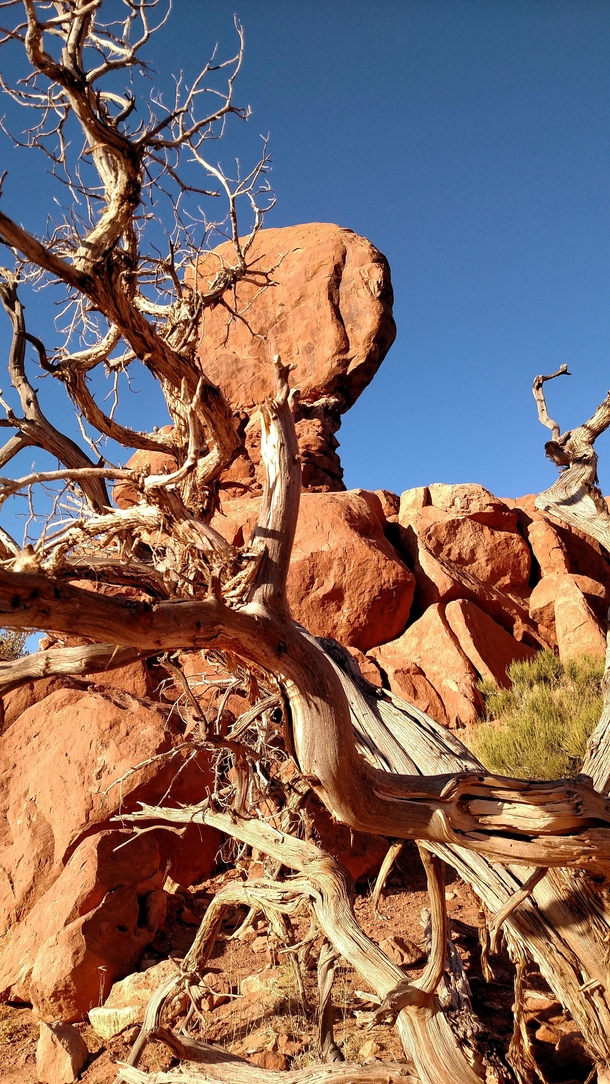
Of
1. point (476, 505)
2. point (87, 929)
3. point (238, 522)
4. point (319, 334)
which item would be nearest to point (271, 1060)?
point (87, 929)


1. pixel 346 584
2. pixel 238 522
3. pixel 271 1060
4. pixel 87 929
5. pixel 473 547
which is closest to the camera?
pixel 271 1060

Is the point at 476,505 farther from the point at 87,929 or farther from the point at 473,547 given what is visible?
the point at 87,929

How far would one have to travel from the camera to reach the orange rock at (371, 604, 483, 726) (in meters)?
12.4

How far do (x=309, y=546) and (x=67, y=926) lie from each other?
821cm

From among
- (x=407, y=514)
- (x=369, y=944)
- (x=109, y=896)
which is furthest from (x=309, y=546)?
(x=369, y=944)

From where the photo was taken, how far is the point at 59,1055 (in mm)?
5762

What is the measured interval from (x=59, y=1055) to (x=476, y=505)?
13.3 meters

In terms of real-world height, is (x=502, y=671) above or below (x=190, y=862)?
above

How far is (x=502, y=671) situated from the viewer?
13.4 m

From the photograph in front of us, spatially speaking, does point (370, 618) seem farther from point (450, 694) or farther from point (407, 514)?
point (407, 514)

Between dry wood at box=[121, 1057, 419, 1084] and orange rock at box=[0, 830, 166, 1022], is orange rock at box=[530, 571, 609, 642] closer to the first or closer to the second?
orange rock at box=[0, 830, 166, 1022]

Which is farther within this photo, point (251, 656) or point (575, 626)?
point (575, 626)

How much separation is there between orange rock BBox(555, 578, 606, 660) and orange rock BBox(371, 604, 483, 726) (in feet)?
8.00

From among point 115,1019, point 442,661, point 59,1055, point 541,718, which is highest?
point 442,661
